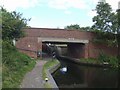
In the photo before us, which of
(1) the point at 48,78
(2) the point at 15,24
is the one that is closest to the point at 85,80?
(1) the point at 48,78

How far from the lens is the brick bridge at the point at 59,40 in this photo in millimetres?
45188

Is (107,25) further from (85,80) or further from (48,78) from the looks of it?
(48,78)

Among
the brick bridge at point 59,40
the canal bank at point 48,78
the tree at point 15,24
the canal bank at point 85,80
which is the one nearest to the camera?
the canal bank at point 48,78

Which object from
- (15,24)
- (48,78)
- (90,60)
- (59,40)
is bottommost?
(90,60)

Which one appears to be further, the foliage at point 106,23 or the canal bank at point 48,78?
the foliage at point 106,23

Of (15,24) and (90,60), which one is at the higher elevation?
(15,24)

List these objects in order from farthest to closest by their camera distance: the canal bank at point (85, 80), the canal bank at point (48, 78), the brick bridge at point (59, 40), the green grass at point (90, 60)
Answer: the green grass at point (90, 60) → the brick bridge at point (59, 40) → the canal bank at point (85, 80) → the canal bank at point (48, 78)

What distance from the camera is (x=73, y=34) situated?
155 ft

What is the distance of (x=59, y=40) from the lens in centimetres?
4638

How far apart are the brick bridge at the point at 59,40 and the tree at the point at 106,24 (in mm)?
1749

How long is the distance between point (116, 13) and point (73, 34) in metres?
7.04

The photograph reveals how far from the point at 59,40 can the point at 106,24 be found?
24.3 ft

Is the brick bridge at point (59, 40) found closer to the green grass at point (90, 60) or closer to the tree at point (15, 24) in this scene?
the green grass at point (90, 60)

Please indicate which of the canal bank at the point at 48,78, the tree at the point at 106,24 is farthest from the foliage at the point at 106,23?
the canal bank at the point at 48,78
